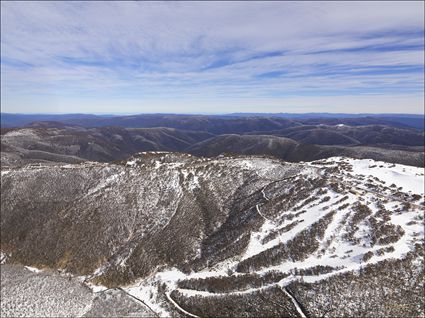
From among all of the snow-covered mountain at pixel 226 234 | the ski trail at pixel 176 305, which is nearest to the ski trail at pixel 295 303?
the snow-covered mountain at pixel 226 234

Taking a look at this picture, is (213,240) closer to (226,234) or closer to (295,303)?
(226,234)

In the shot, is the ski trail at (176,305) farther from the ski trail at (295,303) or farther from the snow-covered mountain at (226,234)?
the ski trail at (295,303)

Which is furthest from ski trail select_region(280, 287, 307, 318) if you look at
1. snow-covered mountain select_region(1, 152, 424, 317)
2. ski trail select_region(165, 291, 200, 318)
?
ski trail select_region(165, 291, 200, 318)

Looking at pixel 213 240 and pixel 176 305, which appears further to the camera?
pixel 213 240

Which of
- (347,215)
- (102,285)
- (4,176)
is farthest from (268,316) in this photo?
(4,176)

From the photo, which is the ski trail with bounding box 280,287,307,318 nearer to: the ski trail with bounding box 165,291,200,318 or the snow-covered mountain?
the snow-covered mountain

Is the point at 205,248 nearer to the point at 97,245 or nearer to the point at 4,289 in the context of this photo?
the point at 97,245

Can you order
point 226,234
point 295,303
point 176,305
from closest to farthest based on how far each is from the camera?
point 295,303
point 176,305
point 226,234

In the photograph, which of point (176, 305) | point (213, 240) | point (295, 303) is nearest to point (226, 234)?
point (213, 240)

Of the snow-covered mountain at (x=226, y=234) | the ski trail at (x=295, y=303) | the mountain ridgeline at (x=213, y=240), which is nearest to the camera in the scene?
the ski trail at (x=295, y=303)
